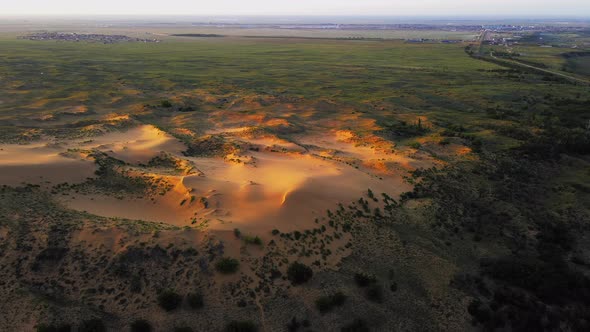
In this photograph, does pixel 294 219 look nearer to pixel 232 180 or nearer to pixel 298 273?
pixel 298 273

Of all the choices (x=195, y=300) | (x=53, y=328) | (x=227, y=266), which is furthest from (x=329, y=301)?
(x=53, y=328)

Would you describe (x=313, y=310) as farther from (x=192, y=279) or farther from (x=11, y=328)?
(x=11, y=328)

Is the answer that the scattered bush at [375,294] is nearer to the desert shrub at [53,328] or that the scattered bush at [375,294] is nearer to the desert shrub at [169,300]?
the desert shrub at [169,300]

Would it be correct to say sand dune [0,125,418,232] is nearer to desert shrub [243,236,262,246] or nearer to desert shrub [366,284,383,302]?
desert shrub [243,236,262,246]

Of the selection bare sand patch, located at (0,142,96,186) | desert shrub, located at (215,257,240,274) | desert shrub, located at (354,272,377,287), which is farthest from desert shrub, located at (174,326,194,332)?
bare sand patch, located at (0,142,96,186)

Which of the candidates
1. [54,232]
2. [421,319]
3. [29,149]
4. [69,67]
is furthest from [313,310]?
[69,67]

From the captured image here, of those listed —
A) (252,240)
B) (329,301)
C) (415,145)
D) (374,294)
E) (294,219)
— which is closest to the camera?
(329,301)

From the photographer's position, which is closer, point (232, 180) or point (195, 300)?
point (195, 300)

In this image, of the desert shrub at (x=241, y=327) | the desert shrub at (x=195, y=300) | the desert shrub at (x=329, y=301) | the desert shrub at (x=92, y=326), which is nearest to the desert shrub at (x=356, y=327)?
the desert shrub at (x=329, y=301)
